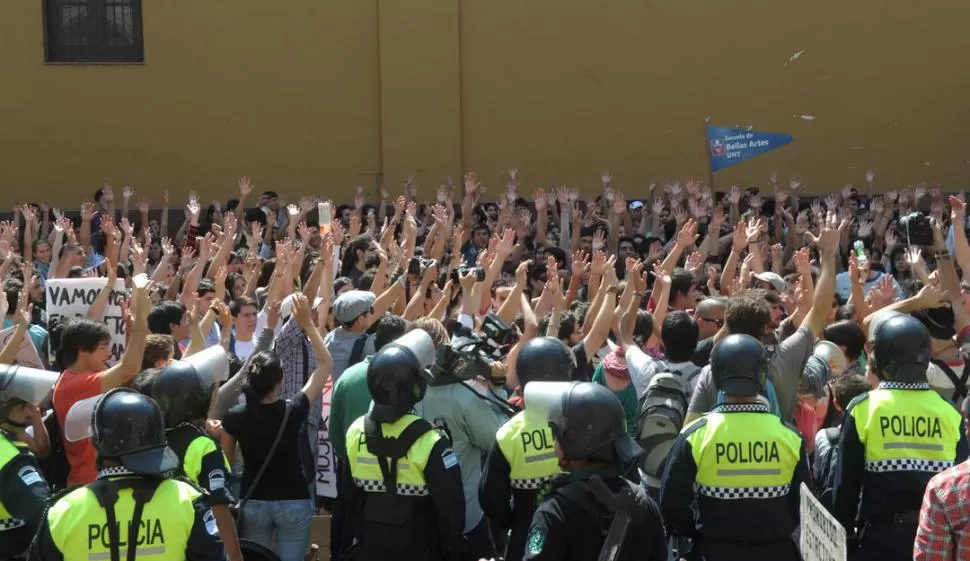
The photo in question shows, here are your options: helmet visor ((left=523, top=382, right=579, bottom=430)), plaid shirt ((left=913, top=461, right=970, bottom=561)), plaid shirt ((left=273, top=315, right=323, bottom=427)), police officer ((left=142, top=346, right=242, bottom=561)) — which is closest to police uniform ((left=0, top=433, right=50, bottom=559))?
police officer ((left=142, top=346, right=242, bottom=561))

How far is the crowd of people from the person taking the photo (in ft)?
14.1

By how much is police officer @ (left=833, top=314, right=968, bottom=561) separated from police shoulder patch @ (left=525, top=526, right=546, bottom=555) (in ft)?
5.81

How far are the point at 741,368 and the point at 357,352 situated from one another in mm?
2761

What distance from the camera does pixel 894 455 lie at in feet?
17.5

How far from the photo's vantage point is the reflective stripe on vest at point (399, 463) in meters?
5.24

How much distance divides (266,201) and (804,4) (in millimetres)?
7994

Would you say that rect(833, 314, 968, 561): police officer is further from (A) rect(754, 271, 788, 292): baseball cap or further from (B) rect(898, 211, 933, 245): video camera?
(A) rect(754, 271, 788, 292): baseball cap

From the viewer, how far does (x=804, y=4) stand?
18.2m

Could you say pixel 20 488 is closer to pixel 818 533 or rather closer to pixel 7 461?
pixel 7 461

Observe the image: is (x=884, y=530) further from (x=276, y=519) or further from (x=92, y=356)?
(x=92, y=356)

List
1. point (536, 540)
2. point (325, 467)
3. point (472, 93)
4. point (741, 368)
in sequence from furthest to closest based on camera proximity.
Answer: point (472, 93)
point (325, 467)
point (741, 368)
point (536, 540)

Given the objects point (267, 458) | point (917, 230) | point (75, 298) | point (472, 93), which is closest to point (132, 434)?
point (267, 458)

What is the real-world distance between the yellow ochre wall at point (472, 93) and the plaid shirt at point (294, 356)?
10872mm

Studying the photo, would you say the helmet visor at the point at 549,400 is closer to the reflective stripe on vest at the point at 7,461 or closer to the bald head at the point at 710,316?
the reflective stripe on vest at the point at 7,461
